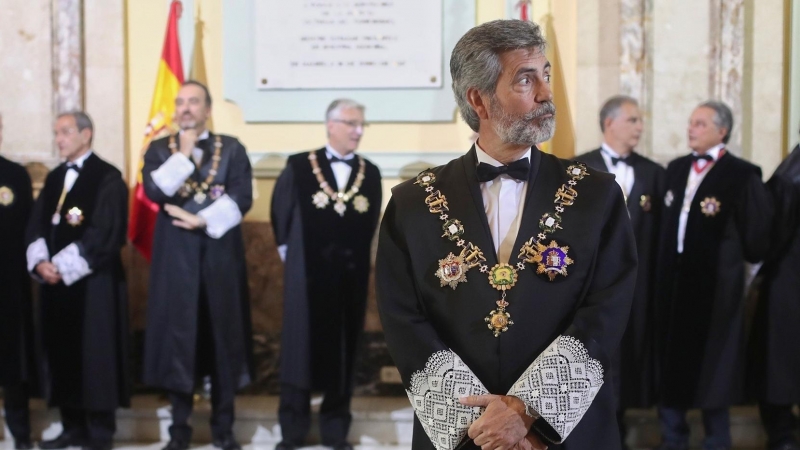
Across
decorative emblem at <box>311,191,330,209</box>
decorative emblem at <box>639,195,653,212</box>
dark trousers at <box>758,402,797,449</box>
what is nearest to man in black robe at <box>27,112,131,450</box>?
decorative emblem at <box>311,191,330,209</box>

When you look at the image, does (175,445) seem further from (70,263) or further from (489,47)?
(489,47)

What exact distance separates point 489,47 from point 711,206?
3.35 metres

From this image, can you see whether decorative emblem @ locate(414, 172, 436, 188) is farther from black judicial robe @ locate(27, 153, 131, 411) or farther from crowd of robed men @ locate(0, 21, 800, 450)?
black judicial robe @ locate(27, 153, 131, 411)

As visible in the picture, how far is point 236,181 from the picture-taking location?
573 centimetres

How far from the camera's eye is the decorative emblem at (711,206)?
217 inches

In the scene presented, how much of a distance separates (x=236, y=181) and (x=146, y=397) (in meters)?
1.67

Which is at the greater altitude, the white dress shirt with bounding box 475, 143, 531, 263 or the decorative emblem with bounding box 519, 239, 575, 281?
the white dress shirt with bounding box 475, 143, 531, 263

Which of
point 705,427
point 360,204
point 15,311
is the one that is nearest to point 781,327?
point 705,427

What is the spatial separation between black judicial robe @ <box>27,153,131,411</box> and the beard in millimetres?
3647

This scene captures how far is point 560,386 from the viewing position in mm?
2363

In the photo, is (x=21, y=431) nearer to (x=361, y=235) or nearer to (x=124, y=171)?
(x=124, y=171)

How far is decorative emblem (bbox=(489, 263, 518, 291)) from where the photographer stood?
2.49 meters

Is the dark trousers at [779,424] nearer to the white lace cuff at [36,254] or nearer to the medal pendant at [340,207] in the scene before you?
the medal pendant at [340,207]

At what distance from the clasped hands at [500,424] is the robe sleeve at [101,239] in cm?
373
